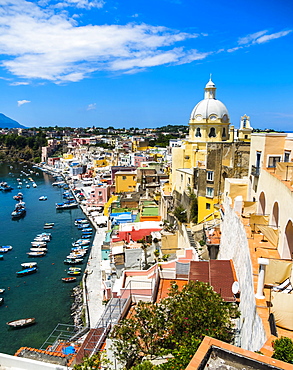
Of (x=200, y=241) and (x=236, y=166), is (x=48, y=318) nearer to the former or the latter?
(x=200, y=241)

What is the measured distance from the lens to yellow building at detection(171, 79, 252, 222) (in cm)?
1916

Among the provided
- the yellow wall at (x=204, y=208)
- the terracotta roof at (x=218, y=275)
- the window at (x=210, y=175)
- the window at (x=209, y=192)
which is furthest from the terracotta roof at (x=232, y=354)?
the window at (x=210, y=175)

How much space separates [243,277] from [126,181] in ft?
117

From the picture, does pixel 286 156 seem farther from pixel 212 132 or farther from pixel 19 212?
pixel 19 212

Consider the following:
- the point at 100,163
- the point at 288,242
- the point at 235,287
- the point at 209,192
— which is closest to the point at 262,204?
the point at 288,242

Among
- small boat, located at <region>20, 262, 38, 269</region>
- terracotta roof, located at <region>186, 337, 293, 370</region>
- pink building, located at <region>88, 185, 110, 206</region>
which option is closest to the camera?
terracotta roof, located at <region>186, 337, 293, 370</region>

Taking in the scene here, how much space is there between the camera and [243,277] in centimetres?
859

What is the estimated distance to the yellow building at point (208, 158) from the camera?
19156mm

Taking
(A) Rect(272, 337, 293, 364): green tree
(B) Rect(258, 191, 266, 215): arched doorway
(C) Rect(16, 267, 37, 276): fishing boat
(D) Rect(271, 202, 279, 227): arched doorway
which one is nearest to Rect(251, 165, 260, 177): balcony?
(B) Rect(258, 191, 266, 215): arched doorway

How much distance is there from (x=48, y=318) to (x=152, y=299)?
14035mm

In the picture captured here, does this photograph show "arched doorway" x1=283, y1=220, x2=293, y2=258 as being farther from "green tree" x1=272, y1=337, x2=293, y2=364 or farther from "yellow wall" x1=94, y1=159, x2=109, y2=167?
"yellow wall" x1=94, y1=159, x2=109, y2=167

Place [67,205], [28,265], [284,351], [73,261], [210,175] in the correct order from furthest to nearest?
1. [67,205]
2. [73,261]
3. [28,265]
4. [210,175]
5. [284,351]

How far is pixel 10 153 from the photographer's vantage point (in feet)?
403

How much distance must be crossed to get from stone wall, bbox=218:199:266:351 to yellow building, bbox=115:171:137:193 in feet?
100
